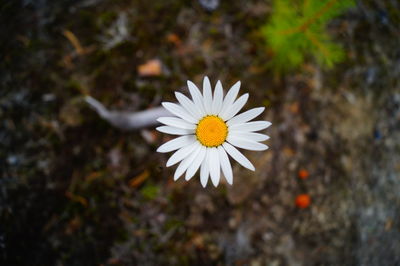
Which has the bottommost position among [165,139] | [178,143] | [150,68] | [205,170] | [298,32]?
[205,170]

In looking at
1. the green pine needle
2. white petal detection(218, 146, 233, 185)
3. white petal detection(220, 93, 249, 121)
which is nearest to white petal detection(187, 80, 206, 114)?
white petal detection(220, 93, 249, 121)

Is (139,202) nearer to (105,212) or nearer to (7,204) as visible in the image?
(105,212)

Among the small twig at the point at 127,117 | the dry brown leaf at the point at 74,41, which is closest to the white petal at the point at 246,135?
the small twig at the point at 127,117

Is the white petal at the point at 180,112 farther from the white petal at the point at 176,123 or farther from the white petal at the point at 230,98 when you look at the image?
the white petal at the point at 230,98

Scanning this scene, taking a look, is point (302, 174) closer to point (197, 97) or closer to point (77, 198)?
point (197, 97)

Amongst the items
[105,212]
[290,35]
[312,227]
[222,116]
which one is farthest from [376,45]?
[105,212]

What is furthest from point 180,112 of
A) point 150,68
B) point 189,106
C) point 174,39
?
point 174,39

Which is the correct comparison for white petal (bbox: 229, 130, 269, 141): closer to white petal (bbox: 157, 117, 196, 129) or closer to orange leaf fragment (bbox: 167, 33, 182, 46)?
white petal (bbox: 157, 117, 196, 129)
